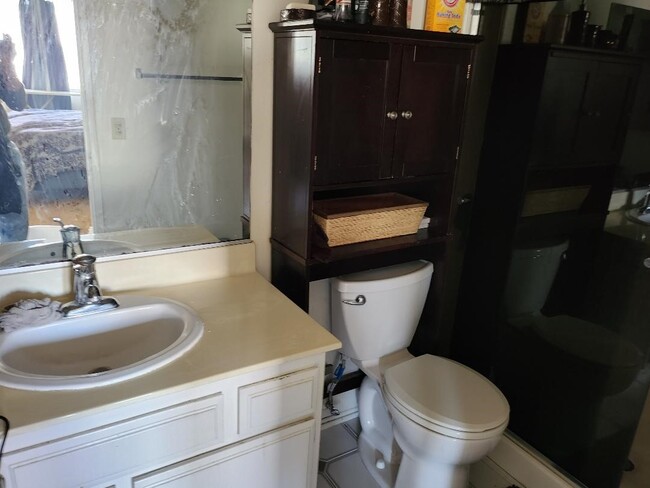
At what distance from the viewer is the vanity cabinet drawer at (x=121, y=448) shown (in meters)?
0.95

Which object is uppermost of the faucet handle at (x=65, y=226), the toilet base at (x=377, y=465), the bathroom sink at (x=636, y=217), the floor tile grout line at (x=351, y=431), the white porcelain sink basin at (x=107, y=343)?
the bathroom sink at (x=636, y=217)

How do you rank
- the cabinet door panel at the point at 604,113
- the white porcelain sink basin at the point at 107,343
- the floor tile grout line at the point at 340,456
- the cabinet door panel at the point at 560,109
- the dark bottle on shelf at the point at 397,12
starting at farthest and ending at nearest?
the floor tile grout line at the point at 340,456, the cabinet door panel at the point at 560,109, the cabinet door panel at the point at 604,113, the dark bottle on shelf at the point at 397,12, the white porcelain sink basin at the point at 107,343

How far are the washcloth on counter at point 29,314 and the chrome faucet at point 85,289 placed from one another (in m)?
0.03

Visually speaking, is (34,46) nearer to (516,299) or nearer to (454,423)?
(454,423)

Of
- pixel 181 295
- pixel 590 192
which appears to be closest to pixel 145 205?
pixel 181 295

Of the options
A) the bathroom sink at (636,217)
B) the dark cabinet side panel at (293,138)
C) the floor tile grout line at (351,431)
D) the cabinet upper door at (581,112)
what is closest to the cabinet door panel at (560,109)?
the cabinet upper door at (581,112)

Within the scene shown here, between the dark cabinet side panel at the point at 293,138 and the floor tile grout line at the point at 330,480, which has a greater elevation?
the dark cabinet side panel at the point at 293,138

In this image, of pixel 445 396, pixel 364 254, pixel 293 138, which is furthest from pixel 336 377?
pixel 293 138

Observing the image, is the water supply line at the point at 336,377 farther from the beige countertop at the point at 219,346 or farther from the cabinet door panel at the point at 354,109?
the cabinet door panel at the point at 354,109

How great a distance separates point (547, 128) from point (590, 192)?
10.3 inches

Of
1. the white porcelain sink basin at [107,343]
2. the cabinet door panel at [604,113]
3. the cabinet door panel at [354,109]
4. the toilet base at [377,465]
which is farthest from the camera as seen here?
the toilet base at [377,465]

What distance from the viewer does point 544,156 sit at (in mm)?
1788

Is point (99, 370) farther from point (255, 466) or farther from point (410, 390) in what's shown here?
point (410, 390)

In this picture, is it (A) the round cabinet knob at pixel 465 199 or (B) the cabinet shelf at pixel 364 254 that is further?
(A) the round cabinet knob at pixel 465 199
